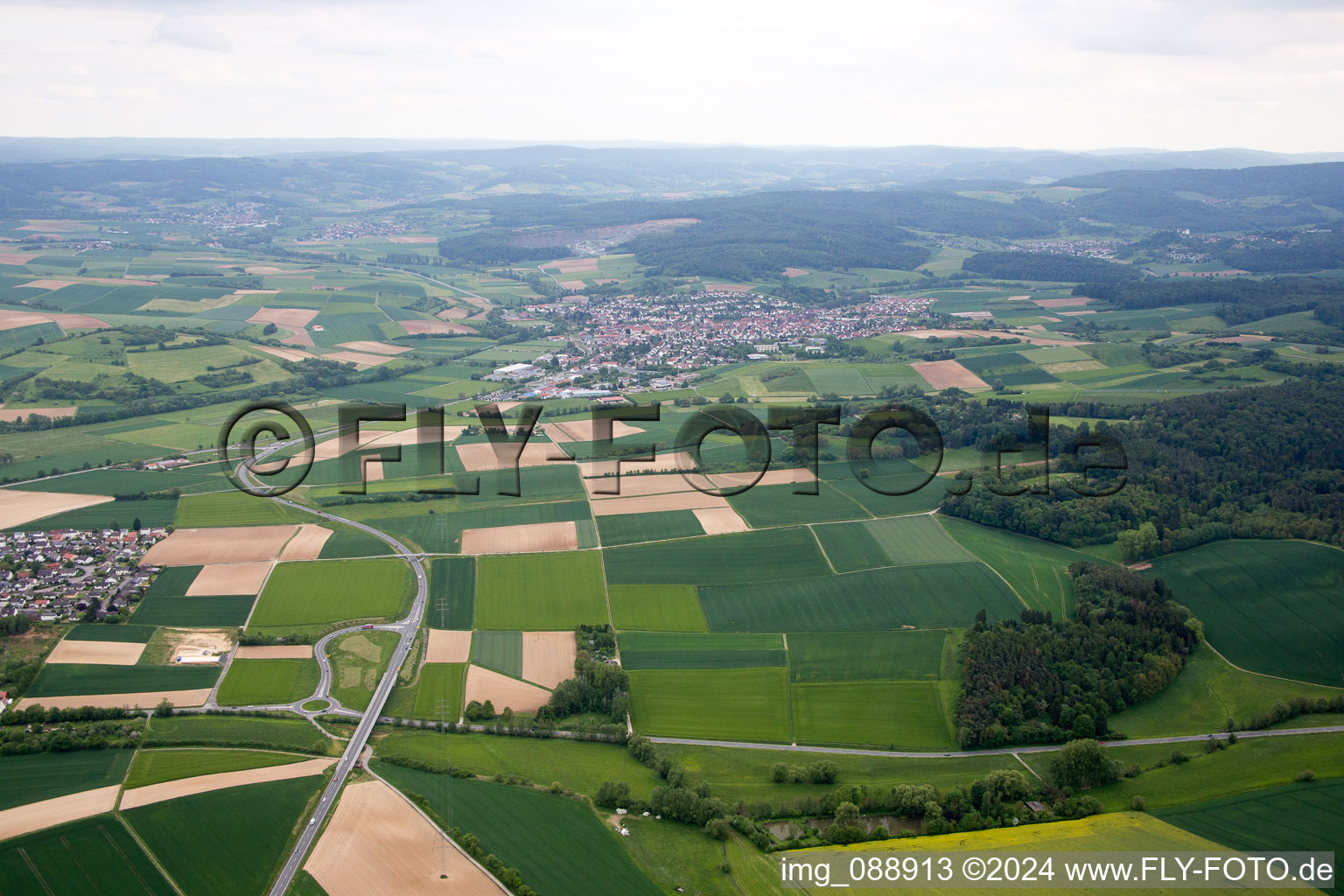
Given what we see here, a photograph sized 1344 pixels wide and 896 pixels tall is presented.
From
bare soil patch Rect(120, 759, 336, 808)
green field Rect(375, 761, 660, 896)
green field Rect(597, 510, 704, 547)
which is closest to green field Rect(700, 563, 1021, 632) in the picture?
green field Rect(597, 510, 704, 547)

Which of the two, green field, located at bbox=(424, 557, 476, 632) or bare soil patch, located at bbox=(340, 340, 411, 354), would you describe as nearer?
green field, located at bbox=(424, 557, 476, 632)

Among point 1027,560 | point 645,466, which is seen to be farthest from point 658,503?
point 1027,560

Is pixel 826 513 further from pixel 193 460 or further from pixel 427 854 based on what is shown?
pixel 193 460

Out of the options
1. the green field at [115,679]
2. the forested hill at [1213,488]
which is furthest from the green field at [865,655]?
the green field at [115,679]

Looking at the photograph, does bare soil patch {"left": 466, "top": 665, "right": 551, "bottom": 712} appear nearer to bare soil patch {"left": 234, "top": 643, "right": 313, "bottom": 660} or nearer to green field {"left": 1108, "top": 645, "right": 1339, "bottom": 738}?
bare soil patch {"left": 234, "top": 643, "right": 313, "bottom": 660}

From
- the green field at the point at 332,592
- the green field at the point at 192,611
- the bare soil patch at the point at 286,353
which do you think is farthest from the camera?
the bare soil patch at the point at 286,353

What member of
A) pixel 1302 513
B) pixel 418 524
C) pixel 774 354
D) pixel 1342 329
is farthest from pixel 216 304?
pixel 1342 329

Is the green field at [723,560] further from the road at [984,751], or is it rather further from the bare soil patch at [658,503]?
the road at [984,751]
